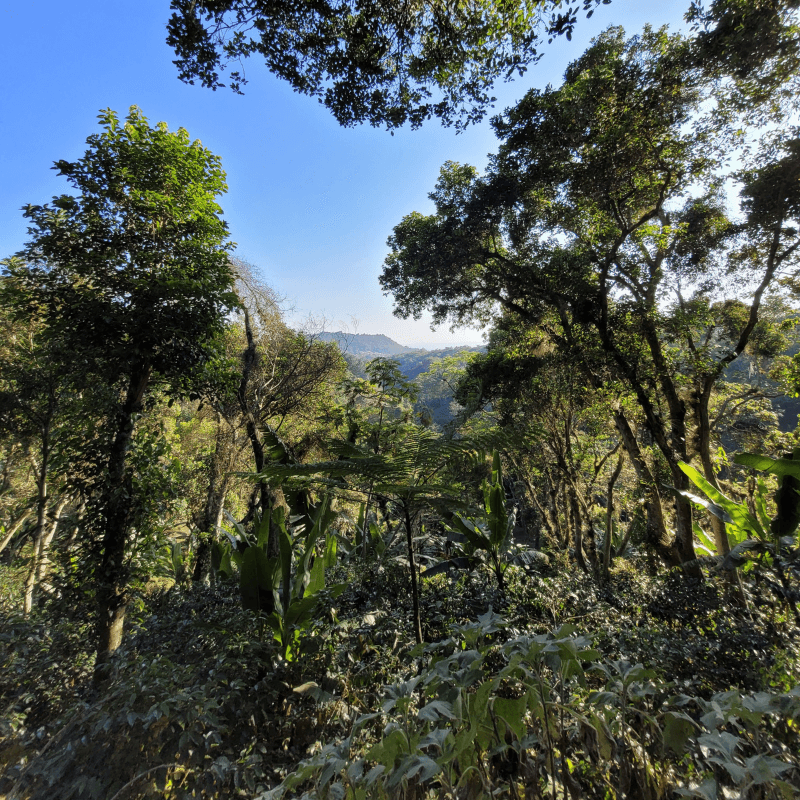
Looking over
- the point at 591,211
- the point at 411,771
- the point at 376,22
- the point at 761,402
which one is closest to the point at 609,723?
the point at 411,771

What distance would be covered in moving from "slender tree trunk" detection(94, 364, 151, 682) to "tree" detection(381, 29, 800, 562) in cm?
556

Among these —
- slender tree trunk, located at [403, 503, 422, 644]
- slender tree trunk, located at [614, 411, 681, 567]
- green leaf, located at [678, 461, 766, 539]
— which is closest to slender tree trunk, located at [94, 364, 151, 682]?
slender tree trunk, located at [403, 503, 422, 644]

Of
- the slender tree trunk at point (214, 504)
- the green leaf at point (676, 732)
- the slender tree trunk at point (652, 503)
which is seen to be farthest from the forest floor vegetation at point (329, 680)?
the slender tree trunk at point (214, 504)

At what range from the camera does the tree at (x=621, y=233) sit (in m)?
4.81

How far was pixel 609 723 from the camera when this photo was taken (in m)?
1.10

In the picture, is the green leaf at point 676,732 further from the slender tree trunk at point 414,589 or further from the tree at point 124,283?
the tree at point 124,283

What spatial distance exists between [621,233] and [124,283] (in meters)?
6.50

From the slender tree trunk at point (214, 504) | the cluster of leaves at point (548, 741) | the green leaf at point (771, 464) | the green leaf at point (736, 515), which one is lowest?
the slender tree trunk at point (214, 504)

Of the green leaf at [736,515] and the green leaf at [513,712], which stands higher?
the green leaf at [736,515]

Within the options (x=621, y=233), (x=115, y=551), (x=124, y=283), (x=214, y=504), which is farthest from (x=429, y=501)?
(x=214, y=504)

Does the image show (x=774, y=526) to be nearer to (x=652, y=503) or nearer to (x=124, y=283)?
(x=652, y=503)

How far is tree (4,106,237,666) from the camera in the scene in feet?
11.0

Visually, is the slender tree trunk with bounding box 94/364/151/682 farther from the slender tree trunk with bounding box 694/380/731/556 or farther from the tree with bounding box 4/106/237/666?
the slender tree trunk with bounding box 694/380/731/556

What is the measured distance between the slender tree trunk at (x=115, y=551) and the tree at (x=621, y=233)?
5563mm
